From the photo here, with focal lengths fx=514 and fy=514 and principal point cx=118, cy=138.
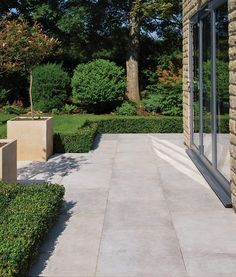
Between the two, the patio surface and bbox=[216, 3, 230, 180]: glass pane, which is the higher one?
bbox=[216, 3, 230, 180]: glass pane

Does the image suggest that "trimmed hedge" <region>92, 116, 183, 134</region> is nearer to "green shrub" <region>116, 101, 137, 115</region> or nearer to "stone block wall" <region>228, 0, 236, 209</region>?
"green shrub" <region>116, 101, 137, 115</region>

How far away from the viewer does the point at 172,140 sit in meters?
13.1

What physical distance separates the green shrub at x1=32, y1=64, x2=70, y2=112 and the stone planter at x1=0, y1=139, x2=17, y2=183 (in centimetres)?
1035

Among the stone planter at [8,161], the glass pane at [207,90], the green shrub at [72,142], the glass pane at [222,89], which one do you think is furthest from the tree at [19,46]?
the glass pane at [207,90]

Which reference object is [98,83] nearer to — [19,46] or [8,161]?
[19,46]

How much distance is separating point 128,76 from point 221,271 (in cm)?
1582

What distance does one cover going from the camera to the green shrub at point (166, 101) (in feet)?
55.0

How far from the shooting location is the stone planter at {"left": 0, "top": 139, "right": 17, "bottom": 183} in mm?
6633

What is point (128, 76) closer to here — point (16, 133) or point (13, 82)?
point (13, 82)

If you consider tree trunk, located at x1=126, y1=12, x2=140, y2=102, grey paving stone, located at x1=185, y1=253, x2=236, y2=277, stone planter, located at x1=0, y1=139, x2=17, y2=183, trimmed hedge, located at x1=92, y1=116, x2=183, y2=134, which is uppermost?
tree trunk, located at x1=126, y1=12, x2=140, y2=102

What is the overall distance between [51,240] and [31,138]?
5305 millimetres

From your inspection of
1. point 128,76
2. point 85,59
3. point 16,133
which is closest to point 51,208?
point 16,133

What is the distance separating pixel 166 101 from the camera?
55.7 ft

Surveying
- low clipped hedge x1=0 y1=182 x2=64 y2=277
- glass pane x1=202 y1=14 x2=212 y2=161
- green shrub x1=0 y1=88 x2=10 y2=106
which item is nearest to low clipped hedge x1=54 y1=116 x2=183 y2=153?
green shrub x1=0 y1=88 x2=10 y2=106
